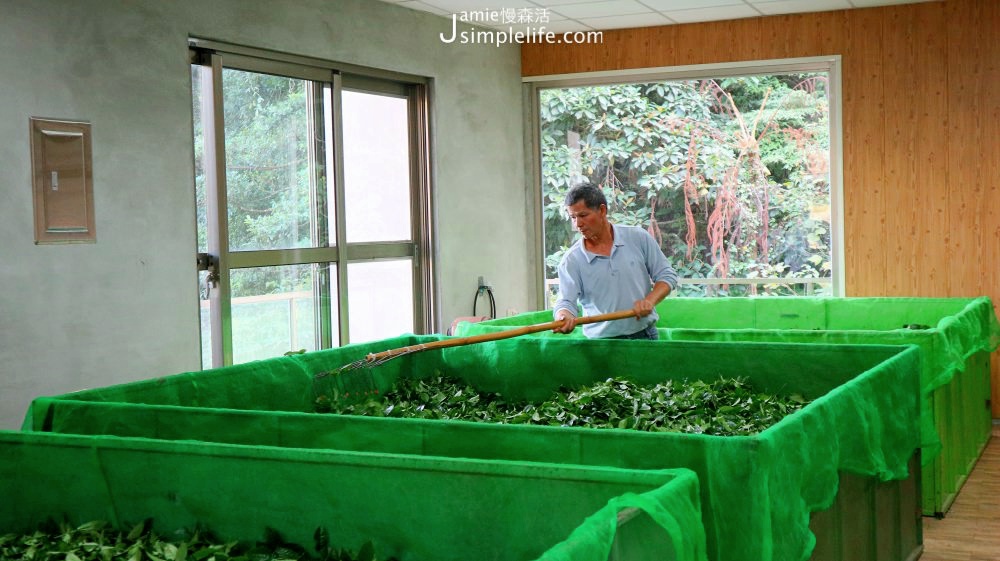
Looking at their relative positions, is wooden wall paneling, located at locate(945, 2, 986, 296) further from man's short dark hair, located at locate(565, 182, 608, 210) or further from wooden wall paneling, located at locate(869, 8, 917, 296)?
man's short dark hair, located at locate(565, 182, 608, 210)

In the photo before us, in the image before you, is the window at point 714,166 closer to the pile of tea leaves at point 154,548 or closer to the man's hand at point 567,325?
the man's hand at point 567,325

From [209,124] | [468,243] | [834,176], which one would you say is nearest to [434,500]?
[209,124]

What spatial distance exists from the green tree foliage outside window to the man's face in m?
3.28

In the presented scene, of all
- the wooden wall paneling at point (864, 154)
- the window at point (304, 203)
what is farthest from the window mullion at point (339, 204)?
the wooden wall paneling at point (864, 154)

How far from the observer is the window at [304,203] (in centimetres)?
557

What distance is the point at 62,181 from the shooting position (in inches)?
185

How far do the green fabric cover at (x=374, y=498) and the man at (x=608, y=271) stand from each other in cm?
238

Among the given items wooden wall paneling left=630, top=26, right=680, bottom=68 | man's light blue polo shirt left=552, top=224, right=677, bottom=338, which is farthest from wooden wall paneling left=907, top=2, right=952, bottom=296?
man's light blue polo shirt left=552, top=224, right=677, bottom=338

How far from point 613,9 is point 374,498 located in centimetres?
530

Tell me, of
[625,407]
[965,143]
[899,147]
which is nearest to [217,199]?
[625,407]

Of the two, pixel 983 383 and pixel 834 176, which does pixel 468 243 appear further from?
pixel 983 383

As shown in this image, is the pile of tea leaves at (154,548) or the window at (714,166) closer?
the pile of tea leaves at (154,548)

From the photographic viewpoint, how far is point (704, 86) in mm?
7824

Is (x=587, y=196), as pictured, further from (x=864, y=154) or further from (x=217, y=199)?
(x=864, y=154)
